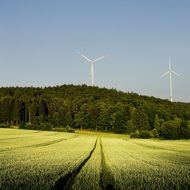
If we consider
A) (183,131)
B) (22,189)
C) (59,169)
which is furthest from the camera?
(183,131)

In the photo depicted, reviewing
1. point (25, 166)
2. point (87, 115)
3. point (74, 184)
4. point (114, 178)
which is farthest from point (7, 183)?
point (87, 115)

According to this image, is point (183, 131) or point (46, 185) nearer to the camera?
point (46, 185)

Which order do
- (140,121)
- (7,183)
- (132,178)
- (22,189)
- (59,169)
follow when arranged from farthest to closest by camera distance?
(140,121), (59,169), (132,178), (7,183), (22,189)

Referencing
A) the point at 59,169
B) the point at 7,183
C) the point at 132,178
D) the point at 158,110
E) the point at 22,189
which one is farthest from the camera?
the point at 158,110

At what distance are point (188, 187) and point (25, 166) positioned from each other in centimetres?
542

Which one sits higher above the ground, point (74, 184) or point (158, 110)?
point (158, 110)

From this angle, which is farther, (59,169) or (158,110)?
(158,110)

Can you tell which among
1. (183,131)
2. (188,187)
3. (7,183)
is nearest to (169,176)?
(188,187)

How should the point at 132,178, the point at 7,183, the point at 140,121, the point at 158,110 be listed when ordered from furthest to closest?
1. the point at 158,110
2. the point at 140,121
3. the point at 132,178
4. the point at 7,183

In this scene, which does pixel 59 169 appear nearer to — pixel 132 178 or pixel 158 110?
pixel 132 178

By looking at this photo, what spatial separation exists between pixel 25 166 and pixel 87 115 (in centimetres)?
18434

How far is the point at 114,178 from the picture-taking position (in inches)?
433

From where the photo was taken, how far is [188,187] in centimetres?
955

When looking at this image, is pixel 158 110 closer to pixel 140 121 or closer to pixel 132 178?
pixel 140 121
